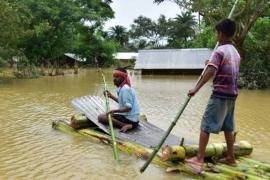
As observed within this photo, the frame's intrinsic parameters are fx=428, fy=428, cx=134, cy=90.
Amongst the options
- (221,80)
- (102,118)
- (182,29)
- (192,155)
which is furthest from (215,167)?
(182,29)

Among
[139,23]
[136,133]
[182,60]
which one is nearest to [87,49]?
[182,60]

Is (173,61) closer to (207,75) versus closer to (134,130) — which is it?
(134,130)

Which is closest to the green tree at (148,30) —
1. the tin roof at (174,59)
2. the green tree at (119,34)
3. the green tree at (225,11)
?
the green tree at (119,34)

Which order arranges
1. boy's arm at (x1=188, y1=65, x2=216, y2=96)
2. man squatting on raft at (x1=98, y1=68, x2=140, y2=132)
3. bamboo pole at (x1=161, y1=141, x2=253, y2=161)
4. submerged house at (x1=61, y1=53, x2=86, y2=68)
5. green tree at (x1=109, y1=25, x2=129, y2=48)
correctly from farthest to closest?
green tree at (x1=109, y1=25, x2=129, y2=48) < submerged house at (x1=61, y1=53, x2=86, y2=68) < man squatting on raft at (x1=98, y1=68, x2=140, y2=132) < bamboo pole at (x1=161, y1=141, x2=253, y2=161) < boy's arm at (x1=188, y1=65, x2=216, y2=96)

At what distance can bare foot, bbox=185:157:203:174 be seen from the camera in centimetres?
571

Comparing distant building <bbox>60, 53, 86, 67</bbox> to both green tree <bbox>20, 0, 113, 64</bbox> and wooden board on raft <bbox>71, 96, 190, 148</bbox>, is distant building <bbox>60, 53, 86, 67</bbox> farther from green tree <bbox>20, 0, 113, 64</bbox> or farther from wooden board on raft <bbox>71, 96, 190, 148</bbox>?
wooden board on raft <bbox>71, 96, 190, 148</bbox>

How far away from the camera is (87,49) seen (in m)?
50.9

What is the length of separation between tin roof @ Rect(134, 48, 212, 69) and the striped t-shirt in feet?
103

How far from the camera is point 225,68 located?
5574mm

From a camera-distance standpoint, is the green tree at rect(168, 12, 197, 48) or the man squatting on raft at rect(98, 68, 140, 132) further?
the green tree at rect(168, 12, 197, 48)

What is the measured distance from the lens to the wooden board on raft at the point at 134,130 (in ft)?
23.9

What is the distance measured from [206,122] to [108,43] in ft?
157

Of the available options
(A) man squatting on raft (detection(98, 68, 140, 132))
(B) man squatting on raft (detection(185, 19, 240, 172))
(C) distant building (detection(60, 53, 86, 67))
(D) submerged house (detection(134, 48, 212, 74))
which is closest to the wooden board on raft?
(A) man squatting on raft (detection(98, 68, 140, 132))

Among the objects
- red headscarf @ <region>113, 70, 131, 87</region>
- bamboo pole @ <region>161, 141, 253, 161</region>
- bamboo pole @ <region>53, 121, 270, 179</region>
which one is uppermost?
red headscarf @ <region>113, 70, 131, 87</region>
